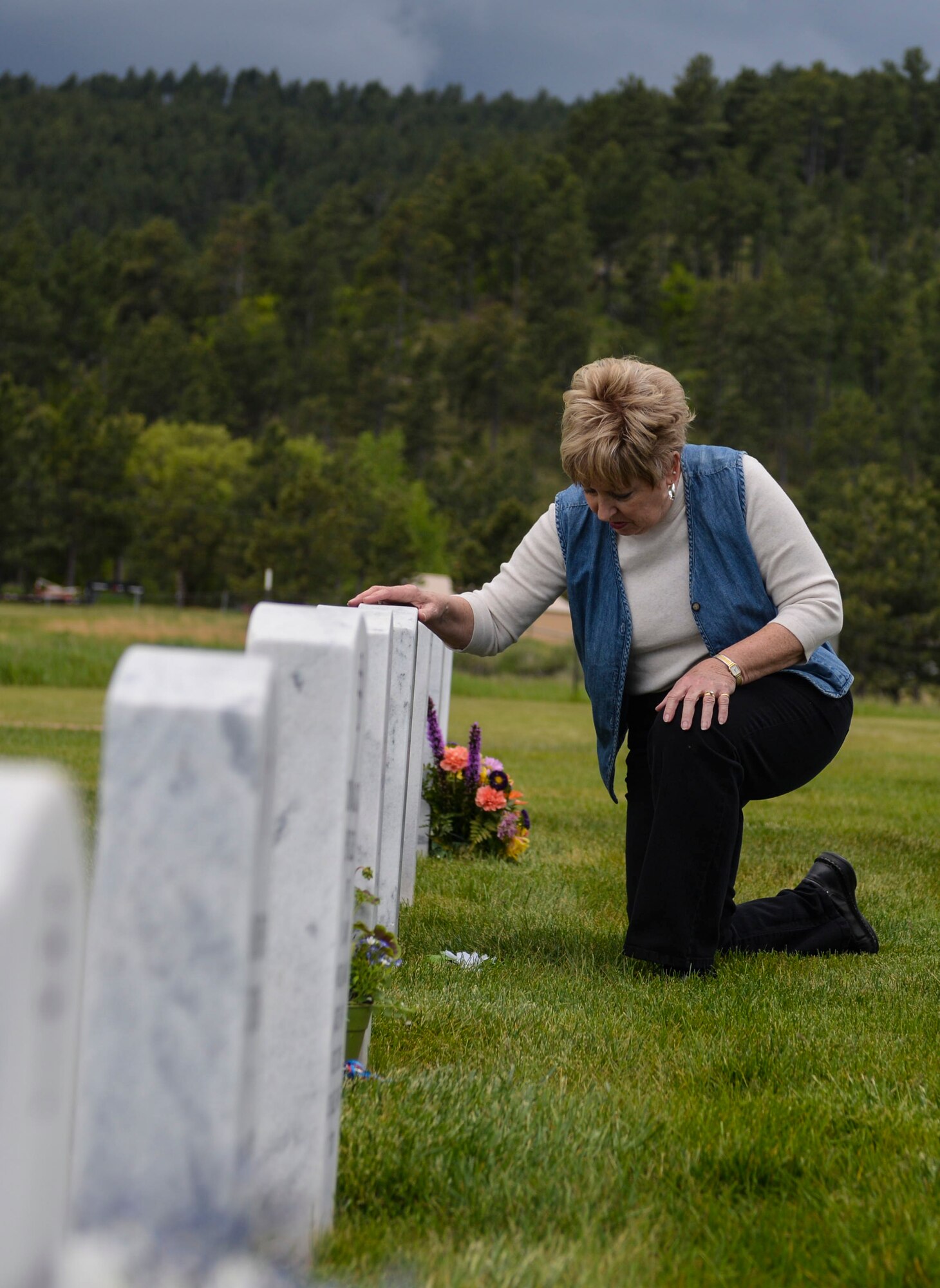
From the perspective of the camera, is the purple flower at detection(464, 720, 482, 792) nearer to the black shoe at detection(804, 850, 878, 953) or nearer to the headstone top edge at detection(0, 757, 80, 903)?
the black shoe at detection(804, 850, 878, 953)

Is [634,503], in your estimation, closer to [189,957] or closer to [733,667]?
[733,667]

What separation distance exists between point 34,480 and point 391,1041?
7201cm

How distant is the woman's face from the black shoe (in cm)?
131

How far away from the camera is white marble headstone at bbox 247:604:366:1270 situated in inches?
72.1

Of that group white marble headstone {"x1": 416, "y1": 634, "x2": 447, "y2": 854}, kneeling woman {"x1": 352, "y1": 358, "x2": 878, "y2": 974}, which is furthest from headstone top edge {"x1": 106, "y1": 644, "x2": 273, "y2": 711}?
white marble headstone {"x1": 416, "y1": 634, "x2": 447, "y2": 854}

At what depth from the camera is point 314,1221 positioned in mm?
1876

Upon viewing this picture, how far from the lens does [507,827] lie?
21.4ft

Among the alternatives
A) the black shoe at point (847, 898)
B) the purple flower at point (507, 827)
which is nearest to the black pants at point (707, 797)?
the black shoe at point (847, 898)

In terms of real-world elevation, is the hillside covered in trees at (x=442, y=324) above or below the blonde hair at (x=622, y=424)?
above

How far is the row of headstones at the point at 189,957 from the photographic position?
1183 millimetres

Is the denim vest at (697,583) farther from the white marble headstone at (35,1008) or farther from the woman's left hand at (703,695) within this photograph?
the white marble headstone at (35,1008)

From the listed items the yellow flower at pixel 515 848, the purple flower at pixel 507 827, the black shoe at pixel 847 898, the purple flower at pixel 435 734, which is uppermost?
the purple flower at pixel 435 734

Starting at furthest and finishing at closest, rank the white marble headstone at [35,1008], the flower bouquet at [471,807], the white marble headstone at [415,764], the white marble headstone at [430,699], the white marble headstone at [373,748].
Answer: the flower bouquet at [471,807] < the white marble headstone at [430,699] < the white marble headstone at [415,764] < the white marble headstone at [373,748] < the white marble headstone at [35,1008]

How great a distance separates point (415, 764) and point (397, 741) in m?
0.67
